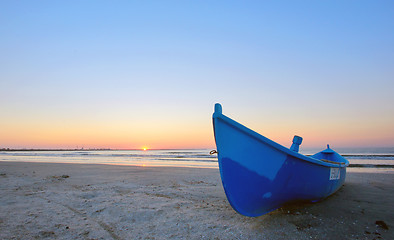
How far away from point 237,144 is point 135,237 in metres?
2.10

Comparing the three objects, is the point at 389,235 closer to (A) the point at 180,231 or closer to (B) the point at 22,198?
(A) the point at 180,231

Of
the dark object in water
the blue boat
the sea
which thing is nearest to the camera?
the blue boat

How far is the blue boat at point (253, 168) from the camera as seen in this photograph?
3424mm

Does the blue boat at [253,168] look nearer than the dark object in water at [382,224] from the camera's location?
Yes

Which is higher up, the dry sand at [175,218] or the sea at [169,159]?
the dry sand at [175,218]

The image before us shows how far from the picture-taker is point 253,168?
3.59 metres

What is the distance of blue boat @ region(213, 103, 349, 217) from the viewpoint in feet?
11.2

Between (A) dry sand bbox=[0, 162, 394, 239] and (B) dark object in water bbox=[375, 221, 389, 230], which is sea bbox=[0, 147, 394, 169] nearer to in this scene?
(A) dry sand bbox=[0, 162, 394, 239]

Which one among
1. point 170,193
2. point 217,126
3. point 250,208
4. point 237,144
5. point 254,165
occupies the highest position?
point 217,126

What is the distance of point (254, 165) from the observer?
3592 millimetres

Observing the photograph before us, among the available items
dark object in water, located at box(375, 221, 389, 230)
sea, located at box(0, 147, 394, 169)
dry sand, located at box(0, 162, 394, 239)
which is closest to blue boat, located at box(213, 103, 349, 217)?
dry sand, located at box(0, 162, 394, 239)

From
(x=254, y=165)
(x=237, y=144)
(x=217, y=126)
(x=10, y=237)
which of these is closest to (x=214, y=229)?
(x=254, y=165)

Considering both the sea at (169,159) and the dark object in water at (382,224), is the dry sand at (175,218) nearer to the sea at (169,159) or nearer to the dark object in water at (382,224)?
the dark object in water at (382,224)

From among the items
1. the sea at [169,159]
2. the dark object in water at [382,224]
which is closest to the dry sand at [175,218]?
the dark object in water at [382,224]
